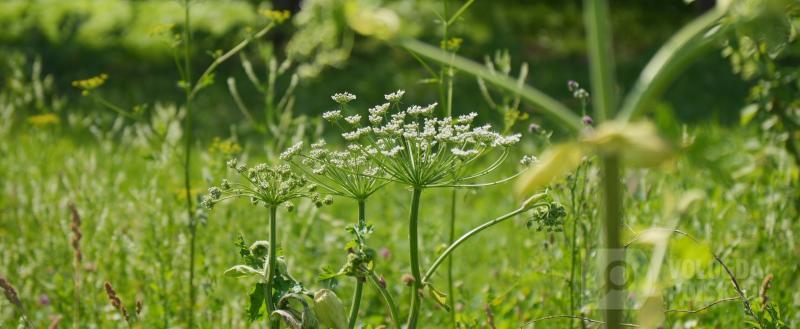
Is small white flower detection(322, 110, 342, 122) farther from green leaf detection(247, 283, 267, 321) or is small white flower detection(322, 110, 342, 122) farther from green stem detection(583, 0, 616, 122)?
green stem detection(583, 0, 616, 122)

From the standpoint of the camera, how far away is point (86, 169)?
3.40 metres

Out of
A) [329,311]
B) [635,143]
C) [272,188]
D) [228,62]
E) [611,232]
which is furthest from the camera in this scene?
[228,62]

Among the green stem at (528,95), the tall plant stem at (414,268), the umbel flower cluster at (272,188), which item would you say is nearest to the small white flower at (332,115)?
the umbel flower cluster at (272,188)

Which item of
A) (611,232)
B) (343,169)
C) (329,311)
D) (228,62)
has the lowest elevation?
(329,311)

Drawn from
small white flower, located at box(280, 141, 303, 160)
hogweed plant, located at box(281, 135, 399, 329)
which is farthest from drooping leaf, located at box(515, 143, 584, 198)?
small white flower, located at box(280, 141, 303, 160)

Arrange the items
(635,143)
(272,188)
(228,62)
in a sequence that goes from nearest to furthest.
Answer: (635,143), (272,188), (228,62)

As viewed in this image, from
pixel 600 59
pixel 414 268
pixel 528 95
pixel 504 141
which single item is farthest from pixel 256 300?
pixel 600 59

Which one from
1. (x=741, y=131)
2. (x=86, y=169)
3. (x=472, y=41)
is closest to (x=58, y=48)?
(x=472, y=41)

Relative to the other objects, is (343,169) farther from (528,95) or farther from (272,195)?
(528,95)

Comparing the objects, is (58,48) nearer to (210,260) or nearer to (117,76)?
(117,76)

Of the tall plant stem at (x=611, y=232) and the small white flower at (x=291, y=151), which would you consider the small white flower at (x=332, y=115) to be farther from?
the tall plant stem at (x=611, y=232)

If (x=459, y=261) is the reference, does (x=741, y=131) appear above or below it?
above

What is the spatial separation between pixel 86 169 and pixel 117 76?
6.40m

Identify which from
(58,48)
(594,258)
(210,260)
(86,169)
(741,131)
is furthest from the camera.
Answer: (58,48)
